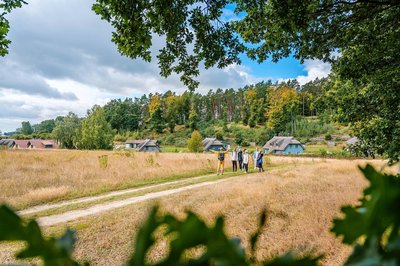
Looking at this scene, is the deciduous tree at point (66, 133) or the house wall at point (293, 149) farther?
the deciduous tree at point (66, 133)

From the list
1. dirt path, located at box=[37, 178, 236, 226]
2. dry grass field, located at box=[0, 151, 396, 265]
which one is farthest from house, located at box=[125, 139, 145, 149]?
dirt path, located at box=[37, 178, 236, 226]

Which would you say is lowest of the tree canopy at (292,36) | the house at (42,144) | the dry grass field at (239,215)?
the house at (42,144)

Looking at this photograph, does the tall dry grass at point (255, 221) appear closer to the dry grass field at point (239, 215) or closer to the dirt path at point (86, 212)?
the dry grass field at point (239, 215)

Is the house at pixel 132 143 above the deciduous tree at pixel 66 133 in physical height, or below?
below

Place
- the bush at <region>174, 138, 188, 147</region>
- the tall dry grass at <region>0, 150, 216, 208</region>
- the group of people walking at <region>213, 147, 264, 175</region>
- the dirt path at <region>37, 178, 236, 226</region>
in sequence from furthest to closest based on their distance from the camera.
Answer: the bush at <region>174, 138, 188, 147</region> < the group of people walking at <region>213, 147, 264, 175</region> < the tall dry grass at <region>0, 150, 216, 208</region> < the dirt path at <region>37, 178, 236, 226</region>

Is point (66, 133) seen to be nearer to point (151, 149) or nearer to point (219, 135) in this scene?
point (151, 149)

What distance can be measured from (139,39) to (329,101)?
6541 mm

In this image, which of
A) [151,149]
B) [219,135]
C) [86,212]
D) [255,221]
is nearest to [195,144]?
[151,149]

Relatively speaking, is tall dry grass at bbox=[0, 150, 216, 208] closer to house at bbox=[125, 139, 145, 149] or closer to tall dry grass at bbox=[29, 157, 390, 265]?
tall dry grass at bbox=[29, 157, 390, 265]

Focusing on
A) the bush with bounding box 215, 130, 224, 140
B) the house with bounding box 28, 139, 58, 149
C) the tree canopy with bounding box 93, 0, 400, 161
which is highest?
the tree canopy with bounding box 93, 0, 400, 161

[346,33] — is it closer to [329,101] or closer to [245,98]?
[329,101]

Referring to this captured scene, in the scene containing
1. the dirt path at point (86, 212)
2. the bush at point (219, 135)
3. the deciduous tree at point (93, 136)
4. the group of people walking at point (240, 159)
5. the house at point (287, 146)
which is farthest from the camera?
the bush at point (219, 135)

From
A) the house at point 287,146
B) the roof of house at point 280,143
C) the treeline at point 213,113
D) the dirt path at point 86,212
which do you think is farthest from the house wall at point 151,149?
the dirt path at point 86,212

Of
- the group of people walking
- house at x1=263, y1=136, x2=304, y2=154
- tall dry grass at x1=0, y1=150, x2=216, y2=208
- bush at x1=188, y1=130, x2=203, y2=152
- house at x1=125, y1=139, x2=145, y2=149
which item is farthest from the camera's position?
house at x1=125, y1=139, x2=145, y2=149
